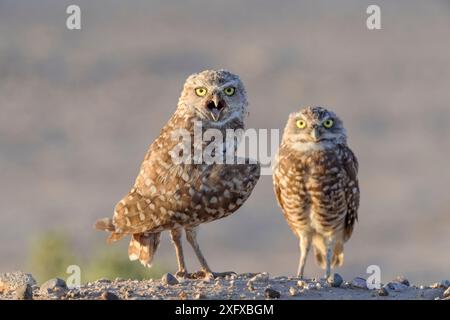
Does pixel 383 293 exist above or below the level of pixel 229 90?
below

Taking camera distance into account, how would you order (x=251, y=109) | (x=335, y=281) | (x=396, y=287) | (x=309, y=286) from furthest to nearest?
1. (x=251, y=109)
2. (x=396, y=287)
3. (x=335, y=281)
4. (x=309, y=286)

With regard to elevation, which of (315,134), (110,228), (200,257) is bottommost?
(200,257)

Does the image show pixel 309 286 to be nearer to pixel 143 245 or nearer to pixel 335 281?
pixel 335 281

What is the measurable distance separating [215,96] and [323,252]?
1572mm

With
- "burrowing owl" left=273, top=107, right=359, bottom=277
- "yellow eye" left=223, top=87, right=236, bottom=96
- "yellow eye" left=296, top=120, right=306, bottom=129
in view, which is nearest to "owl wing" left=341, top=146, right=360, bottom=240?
"burrowing owl" left=273, top=107, right=359, bottom=277

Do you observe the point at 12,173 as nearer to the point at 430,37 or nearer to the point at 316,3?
the point at 430,37

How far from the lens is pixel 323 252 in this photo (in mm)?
12461

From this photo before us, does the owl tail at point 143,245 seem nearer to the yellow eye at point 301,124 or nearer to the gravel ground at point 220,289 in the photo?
the gravel ground at point 220,289

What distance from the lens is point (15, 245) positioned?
23281mm

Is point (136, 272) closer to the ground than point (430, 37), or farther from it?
closer to the ground

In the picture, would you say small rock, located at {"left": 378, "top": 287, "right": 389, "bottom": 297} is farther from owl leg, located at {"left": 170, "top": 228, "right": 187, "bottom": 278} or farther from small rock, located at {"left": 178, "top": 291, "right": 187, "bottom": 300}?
owl leg, located at {"left": 170, "top": 228, "right": 187, "bottom": 278}

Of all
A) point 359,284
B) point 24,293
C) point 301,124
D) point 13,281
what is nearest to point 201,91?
point 301,124
